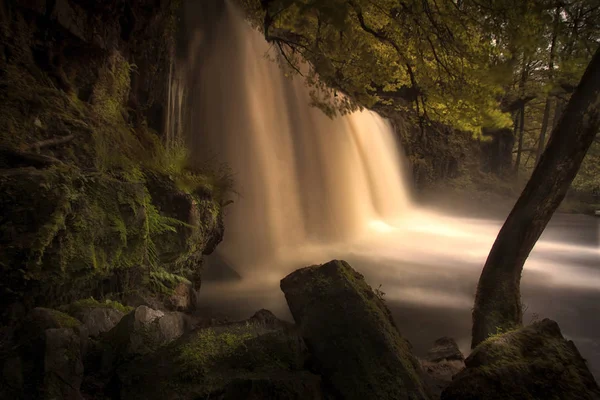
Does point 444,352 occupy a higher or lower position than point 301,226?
lower

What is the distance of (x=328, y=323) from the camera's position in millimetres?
3123

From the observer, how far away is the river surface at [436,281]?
5836 mm

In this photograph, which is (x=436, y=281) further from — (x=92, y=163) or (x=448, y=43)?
(x=92, y=163)

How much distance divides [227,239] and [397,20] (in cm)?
525

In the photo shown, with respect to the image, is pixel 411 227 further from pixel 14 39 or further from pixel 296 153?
pixel 14 39

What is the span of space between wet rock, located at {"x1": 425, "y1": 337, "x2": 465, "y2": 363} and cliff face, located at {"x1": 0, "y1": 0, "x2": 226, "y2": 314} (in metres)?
3.47

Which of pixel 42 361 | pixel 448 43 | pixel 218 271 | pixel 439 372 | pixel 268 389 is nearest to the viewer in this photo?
pixel 42 361

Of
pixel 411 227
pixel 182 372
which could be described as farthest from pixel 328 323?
pixel 411 227

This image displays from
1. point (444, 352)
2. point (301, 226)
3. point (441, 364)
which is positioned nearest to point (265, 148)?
point (301, 226)

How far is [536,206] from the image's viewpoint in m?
4.21

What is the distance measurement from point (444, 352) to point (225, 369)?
129 inches

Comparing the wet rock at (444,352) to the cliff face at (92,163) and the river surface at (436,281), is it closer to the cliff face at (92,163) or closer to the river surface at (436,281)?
the river surface at (436,281)

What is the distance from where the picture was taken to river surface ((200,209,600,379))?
5.84 m

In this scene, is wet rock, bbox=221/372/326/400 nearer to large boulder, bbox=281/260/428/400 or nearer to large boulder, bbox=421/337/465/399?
large boulder, bbox=281/260/428/400
